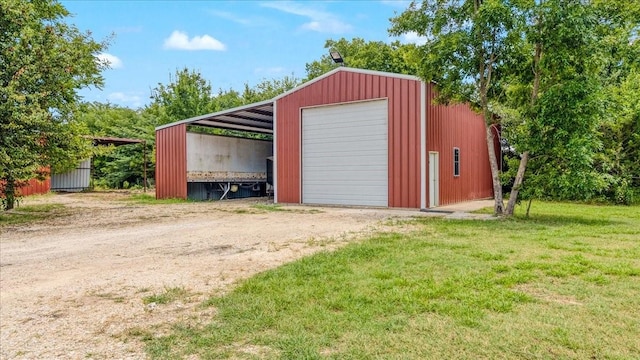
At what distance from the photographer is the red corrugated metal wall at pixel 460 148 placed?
11.4m

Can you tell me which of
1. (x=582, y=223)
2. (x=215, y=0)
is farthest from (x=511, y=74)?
(x=215, y=0)

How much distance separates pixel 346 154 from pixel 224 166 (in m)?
6.53

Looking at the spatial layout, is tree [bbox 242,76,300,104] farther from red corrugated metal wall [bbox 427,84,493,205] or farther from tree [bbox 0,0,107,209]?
tree [bbox 0,0,107,209]

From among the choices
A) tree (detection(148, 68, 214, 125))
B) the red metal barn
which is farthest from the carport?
tree (detection(148, 68, 214, 125))

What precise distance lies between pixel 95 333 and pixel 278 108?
1076cm

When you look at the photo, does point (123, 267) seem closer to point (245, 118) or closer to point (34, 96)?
point (34, 96)

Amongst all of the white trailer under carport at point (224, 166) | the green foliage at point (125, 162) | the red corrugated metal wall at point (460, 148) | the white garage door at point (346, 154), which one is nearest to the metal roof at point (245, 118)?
the white trailer under carport at point (224, 166)

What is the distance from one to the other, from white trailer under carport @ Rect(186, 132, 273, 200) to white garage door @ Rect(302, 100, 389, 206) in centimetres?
487

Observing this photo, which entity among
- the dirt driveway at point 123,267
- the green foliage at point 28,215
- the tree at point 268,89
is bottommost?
the dirt driveway at point 123,267

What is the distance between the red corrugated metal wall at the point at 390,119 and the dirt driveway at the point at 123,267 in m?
1.45

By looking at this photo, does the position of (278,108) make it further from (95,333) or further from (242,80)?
(242,80)

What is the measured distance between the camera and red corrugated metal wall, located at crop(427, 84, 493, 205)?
11375 millimetres

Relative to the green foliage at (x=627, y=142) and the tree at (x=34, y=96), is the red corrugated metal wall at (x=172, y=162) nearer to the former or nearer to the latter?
the tree at (x=34, y=96)

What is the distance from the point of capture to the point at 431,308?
2.99 meters
